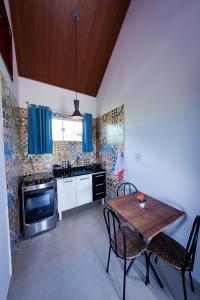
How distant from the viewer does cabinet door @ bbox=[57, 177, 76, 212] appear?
8.00 ft

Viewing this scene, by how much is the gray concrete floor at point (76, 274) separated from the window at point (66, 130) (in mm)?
1960

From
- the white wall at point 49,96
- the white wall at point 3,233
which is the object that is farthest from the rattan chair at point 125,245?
the white wall at point 49,96

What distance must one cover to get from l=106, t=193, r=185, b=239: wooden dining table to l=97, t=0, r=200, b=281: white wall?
14cm

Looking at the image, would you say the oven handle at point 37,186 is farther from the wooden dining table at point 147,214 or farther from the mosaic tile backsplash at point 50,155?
the wooden dining table at point 147,214

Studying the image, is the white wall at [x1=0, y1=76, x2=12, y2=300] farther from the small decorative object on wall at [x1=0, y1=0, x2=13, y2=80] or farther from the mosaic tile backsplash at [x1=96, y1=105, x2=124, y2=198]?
the mosaic tile backsplash at [x1=96, y1=105, x2=124, y2=198]

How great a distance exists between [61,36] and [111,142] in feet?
7.05

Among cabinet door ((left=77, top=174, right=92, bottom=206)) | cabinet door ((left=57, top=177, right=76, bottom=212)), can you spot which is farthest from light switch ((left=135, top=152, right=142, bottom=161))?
cabinet door ((left=57, top=177, right=76, bottom=212))

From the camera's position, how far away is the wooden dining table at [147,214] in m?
1.19

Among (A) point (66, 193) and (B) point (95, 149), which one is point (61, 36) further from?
(A) point (66, 193)

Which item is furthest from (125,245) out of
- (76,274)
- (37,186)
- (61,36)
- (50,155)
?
(61,36)

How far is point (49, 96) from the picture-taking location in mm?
2777

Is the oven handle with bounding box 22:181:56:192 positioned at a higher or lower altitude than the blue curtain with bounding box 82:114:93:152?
lower

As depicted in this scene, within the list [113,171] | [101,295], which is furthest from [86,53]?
[101,295]

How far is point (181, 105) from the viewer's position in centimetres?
145
